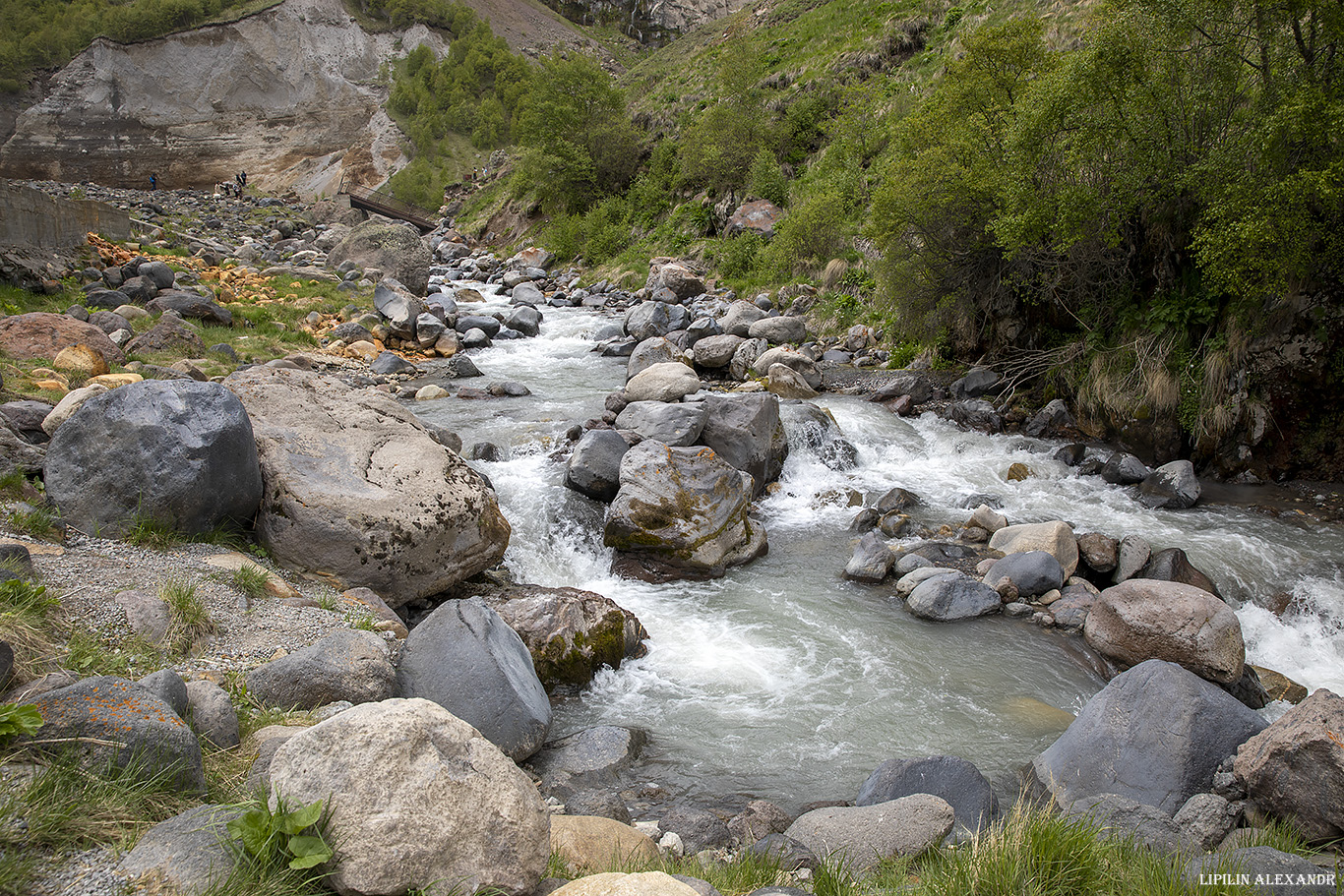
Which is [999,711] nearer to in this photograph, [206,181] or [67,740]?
[67,740]

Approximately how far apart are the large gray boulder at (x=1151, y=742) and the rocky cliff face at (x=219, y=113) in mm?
67800

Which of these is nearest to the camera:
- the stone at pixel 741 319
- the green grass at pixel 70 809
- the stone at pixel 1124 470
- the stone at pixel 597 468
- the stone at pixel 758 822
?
the green grass at pixel 70 809

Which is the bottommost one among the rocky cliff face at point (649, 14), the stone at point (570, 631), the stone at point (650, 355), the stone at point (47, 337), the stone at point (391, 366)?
the stone at point (570, 631)

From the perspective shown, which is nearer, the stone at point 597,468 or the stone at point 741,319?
the stone at point 597,468

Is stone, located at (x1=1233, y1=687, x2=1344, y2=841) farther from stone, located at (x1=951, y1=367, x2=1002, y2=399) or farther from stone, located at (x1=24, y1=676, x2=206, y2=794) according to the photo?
stone, located at (x1=951, y1=367, x2=1002, y2=399)

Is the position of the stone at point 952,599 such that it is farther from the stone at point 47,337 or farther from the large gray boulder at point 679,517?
the stone at point 47,337

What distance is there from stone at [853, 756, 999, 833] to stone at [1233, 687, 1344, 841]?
5.38ft

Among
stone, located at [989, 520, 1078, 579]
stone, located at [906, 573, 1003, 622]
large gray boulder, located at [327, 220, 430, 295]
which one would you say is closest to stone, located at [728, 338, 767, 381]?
stone, located at [989, 520, 1078, 579]

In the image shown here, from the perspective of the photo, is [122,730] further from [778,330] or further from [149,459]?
[778,330]

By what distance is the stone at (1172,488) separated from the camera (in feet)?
35.8

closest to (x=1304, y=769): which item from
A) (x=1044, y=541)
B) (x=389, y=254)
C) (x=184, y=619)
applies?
(x=1044, y=541)

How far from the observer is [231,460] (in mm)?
6449

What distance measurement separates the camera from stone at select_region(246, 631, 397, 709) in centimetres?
469

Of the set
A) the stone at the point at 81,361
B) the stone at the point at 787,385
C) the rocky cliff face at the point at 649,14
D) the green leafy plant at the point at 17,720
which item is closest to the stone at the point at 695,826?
the green leafy plant at the point at 17,720
